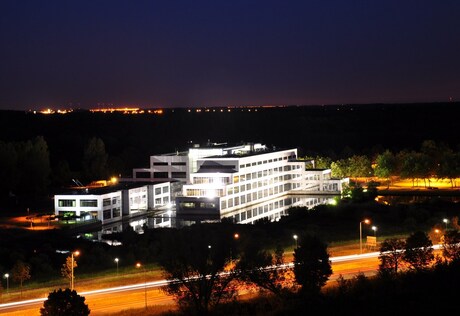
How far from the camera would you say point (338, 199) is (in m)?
44.1

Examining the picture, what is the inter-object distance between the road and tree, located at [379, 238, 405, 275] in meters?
0.89

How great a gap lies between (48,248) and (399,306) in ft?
61.7

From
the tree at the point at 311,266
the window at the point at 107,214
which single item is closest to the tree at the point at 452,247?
the tree at the point at 311,266

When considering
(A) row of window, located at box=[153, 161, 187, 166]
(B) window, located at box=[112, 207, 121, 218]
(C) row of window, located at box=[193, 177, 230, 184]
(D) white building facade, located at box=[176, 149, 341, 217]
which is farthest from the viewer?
(A) row of window, located at box=[153, 161, 187, 166]

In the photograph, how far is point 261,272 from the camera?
16.7m

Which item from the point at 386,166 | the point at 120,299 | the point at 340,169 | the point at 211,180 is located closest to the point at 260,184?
the point at 211,180

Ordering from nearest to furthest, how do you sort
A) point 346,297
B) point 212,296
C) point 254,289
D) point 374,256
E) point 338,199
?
point 346,297
point 212,296
point 254,289
point 374,256
point 338,199

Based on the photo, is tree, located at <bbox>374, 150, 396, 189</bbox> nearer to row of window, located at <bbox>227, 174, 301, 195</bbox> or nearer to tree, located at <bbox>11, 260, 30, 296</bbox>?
row of window, located at <bbox>227, 174, 301, 195</bbox>

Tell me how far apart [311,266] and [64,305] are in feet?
19.1

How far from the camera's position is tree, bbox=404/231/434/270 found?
18.0m

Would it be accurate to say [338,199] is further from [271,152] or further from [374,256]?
[374,256]

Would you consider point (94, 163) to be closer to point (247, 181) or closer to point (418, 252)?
point (247, 181)

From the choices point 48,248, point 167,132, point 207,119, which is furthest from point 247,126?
point 48,248

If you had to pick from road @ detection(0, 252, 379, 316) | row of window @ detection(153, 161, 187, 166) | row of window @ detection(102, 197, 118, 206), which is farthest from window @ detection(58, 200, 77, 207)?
road @ detection(0, 252, 379, 316)
